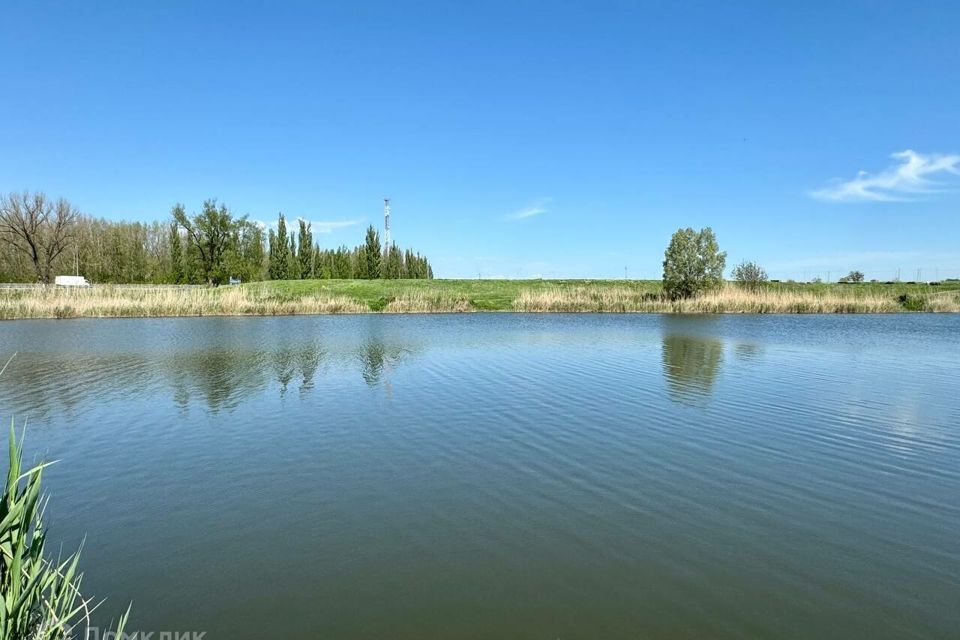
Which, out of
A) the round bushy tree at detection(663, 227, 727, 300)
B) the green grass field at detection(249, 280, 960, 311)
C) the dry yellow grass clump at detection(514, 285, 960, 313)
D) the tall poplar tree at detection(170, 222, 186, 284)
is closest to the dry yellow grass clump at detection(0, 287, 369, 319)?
the green grass field at detection(249, 280, 960, 311)

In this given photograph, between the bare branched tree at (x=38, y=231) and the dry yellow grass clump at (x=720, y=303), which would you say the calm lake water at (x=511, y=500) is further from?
the bare branched tree at (x=38, y=231)

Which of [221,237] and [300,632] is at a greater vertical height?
[221,237]

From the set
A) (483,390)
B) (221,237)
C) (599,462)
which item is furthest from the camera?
(221,237)

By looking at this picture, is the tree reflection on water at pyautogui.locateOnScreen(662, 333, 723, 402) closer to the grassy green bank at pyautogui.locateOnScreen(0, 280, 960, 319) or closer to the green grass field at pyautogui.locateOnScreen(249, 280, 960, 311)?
the grassy green bank at pyautogui.locateOnScreen(0, 280, 960, 319)

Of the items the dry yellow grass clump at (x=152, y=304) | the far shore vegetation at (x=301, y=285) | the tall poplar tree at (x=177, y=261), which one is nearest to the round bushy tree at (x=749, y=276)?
the far shore vegetation at (x=301, y=285)

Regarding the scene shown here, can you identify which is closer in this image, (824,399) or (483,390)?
(824,399)

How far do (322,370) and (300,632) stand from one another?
10.6 m

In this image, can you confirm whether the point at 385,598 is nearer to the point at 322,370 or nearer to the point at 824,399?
the point at 824,399

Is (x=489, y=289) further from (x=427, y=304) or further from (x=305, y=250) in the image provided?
(x=305, y=250)

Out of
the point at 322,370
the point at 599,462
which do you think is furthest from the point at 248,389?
the point at 599,462

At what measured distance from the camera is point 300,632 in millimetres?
3461

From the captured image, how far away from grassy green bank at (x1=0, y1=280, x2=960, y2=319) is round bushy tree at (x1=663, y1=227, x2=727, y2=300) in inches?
42.6

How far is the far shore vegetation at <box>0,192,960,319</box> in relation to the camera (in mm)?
35469

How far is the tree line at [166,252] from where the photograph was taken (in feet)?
187
